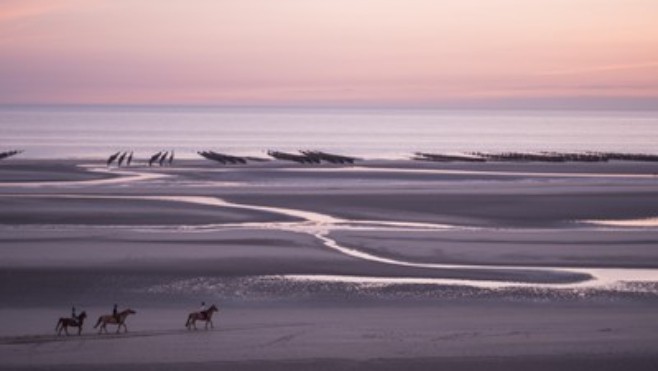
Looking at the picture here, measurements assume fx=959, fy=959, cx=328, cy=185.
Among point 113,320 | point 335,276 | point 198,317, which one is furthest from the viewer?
point 335,276

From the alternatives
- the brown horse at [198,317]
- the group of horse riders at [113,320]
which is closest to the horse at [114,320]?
the group of horse riders at [113,320]

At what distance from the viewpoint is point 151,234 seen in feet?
83.3

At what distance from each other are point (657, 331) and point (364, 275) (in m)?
6.65

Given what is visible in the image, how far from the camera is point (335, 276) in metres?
19.2

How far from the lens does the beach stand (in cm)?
1298

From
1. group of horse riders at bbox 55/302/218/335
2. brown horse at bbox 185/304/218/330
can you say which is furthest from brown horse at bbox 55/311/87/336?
brown horse at bbox 185/304/218/330

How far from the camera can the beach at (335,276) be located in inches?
511

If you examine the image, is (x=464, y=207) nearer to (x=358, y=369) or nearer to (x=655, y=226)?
(x=655, y=226)

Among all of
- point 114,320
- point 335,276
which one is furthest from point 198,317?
point 335,276

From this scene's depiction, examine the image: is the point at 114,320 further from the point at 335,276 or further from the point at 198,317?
the point at 335,276

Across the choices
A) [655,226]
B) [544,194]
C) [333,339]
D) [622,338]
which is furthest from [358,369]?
[544,194]

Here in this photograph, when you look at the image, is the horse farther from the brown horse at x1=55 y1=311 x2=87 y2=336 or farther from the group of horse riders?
the brown horse at x1=55 y1=311 x2=87 y2=336

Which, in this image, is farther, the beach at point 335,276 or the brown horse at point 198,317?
the brown horse at point 198,317

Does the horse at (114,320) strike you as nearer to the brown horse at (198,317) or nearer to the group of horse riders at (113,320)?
the group of horse riders at (113,320)
